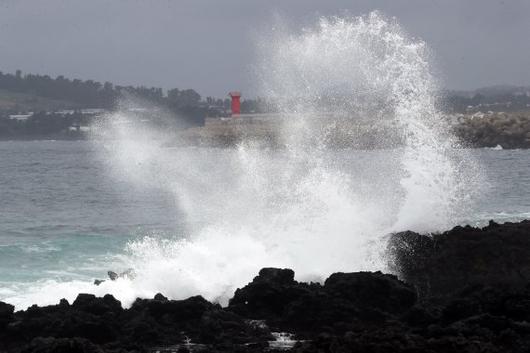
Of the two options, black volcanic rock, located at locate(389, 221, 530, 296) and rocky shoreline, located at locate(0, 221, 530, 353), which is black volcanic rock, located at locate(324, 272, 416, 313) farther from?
black volcanic rock, located at locate(389, 221, 530, 296)

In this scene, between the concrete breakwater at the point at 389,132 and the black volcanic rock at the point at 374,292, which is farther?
the concrete breakwater at the point at 389,132

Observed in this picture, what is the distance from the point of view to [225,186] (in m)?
51.8

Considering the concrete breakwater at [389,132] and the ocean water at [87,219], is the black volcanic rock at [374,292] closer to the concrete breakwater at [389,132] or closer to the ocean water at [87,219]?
the ocean water at [87,219]

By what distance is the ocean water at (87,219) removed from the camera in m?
27.6

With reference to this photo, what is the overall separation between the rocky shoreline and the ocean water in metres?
4.58

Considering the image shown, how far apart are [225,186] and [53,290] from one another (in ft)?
88.8

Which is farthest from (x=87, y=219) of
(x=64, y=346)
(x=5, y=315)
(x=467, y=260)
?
(x=64, y=346)

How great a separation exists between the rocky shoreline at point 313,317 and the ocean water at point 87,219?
4.58m

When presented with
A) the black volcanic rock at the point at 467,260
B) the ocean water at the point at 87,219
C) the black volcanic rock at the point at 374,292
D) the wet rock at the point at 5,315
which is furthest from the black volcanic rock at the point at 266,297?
the ocean water at the point at 87,219

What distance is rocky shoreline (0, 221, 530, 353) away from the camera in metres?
16.5

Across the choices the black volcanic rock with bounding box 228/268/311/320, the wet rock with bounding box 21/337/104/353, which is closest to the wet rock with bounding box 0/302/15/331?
the wet rock with bounding box 21/337/104/353

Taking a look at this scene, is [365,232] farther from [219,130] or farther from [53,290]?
[219,130]

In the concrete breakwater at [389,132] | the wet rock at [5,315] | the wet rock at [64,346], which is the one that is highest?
the wet rock at [64,346]

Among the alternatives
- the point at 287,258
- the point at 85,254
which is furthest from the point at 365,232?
the point at 85,254
